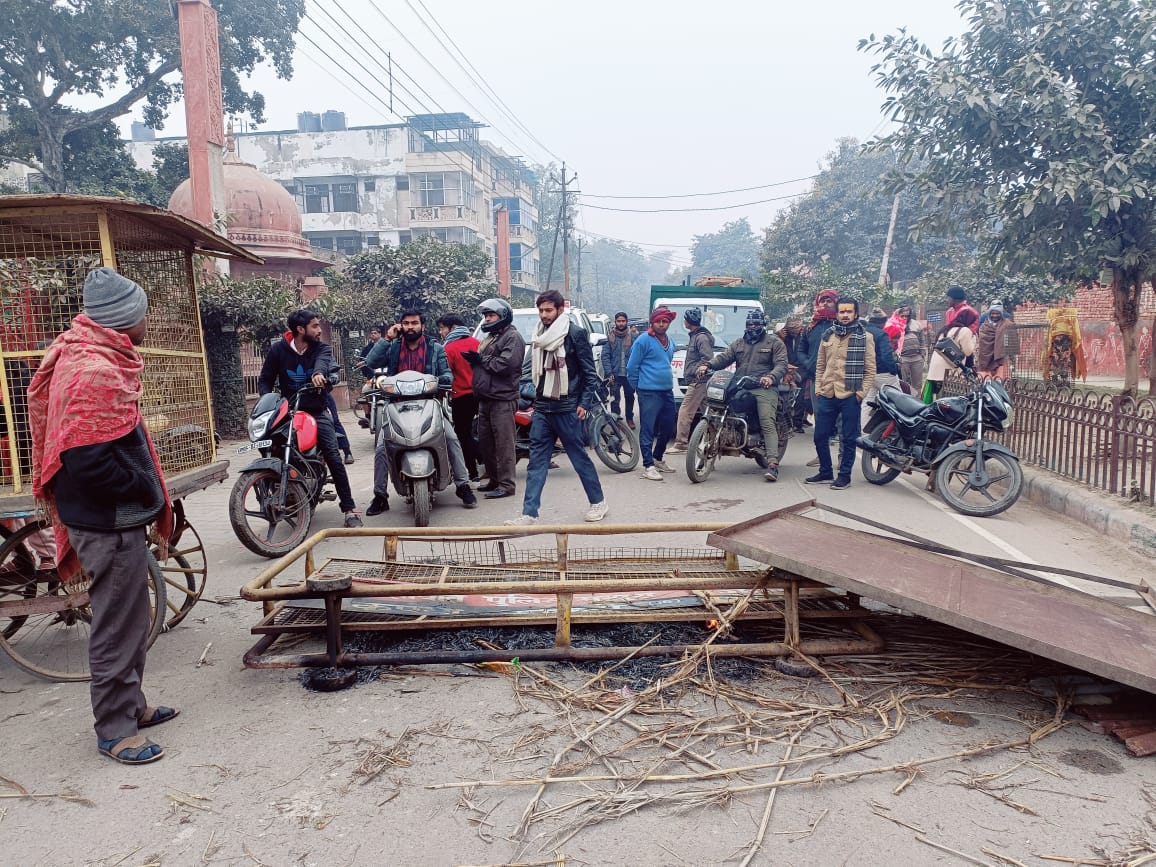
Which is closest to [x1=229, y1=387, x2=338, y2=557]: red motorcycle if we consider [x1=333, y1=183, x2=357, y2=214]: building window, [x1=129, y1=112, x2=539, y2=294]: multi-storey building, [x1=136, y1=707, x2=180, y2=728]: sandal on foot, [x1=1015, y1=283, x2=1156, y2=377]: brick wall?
[x1=136, y1=707, x2=180, y2=728]: sandal on foot

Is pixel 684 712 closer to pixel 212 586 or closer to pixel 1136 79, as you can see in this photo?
pixel 212 586

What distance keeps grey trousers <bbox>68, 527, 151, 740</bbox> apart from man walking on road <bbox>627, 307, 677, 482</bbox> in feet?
20.7

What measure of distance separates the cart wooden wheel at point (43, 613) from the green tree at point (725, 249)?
90.6 meters

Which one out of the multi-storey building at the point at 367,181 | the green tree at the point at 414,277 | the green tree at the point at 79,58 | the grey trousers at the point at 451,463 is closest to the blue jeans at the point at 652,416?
the grey trousers at the point at 451,463

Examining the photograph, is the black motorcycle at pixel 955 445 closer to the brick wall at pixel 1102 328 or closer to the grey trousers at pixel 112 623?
the grey trousers at pixel 112 623

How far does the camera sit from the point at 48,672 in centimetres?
383

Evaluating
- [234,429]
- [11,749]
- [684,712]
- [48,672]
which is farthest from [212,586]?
[234,429]

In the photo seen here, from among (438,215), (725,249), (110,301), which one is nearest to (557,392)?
(110,301)

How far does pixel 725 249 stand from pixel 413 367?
96100 mm

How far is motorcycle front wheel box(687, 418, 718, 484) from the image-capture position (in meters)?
8.66

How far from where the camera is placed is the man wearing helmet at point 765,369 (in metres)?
8.78

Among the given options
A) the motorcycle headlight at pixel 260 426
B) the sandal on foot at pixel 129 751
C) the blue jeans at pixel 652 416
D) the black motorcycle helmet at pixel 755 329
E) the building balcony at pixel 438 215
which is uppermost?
the building balcony at pixel 438 215

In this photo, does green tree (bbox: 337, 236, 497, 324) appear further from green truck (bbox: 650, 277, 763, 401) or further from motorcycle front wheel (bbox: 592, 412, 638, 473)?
motorcycle front wheel (bbox: 592, 412, 638, 473)

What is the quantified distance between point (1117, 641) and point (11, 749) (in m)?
4.29
